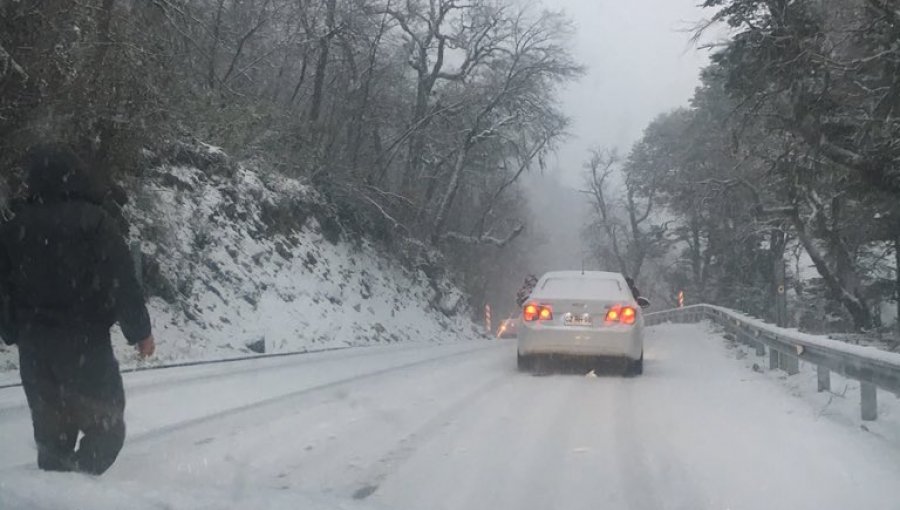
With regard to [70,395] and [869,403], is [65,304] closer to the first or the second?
[70,395]

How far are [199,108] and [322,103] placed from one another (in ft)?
35.3

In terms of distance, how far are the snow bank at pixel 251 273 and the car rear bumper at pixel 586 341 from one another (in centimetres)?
508

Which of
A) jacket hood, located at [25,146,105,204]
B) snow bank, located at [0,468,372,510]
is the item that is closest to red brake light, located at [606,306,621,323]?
snow bank, located at [0,468,372,510]

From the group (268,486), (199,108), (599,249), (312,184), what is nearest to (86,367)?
(268,486)

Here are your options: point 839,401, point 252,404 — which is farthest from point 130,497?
point 839,401

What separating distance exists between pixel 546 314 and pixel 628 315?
1100 millimetres

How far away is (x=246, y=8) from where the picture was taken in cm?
2228

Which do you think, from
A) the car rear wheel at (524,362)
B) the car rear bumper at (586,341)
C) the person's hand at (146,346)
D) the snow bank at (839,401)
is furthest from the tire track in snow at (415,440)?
the snow bank at (839,401)

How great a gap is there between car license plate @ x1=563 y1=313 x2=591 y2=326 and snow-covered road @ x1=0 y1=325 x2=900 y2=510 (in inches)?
40.6

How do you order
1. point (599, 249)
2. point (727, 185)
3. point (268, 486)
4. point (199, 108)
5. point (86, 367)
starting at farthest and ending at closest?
point (599, 249) → point (727, 185) → point (199, 108) → point (268, 486) → point (86, 367)

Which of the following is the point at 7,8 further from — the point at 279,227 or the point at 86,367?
the point at 279,227

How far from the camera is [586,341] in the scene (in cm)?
1098

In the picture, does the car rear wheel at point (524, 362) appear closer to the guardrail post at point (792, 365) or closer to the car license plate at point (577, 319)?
the car license plate at point (577, 319)

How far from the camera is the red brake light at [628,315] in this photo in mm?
11055
